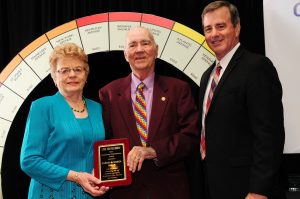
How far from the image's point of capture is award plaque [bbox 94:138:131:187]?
6.97 ft

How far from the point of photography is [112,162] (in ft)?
7.09

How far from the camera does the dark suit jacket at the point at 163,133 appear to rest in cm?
229

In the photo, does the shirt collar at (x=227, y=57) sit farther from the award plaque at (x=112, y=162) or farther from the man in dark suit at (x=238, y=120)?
the award plaque at (x=112, y=162)

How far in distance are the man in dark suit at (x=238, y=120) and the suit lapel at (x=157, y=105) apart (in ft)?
0.84

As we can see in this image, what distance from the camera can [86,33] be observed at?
3105 millimetres

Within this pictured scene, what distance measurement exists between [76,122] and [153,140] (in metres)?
0.47

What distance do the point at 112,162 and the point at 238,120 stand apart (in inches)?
29.2

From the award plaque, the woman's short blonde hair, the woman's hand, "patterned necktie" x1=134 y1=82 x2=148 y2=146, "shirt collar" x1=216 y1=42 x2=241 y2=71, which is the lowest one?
the woman's hand

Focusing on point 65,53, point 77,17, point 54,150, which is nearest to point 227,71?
point 65,53

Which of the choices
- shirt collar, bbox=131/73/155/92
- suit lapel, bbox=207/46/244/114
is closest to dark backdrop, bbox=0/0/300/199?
shirt collar, bbox=131/73/155/92

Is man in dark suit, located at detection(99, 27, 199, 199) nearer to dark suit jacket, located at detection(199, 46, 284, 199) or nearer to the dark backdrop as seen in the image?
dark suit jacket, located at detection(199, 46, 284, 199)

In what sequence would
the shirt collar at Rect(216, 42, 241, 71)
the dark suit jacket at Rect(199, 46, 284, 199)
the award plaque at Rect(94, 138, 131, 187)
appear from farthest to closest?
the shirt collar at Rect(216, 42, 241, 71)
the award plaque at Rect(94, 138, 131, 187)
the dark suit jacket at Rect(199, 46, 284, 199)

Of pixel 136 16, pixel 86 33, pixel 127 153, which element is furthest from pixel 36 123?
pixel 136 16

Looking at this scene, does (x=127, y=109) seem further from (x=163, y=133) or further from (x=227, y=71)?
(x=227, y=71)
